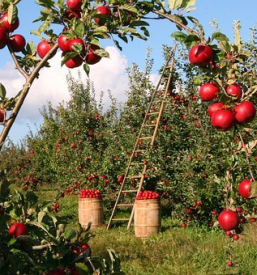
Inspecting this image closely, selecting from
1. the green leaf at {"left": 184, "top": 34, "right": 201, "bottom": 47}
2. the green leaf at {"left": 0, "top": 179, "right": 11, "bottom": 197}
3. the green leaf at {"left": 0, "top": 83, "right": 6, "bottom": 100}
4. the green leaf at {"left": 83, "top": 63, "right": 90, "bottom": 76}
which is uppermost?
the green leaf at {"left": 184, "top": 34, "right": 201, "bottom": 47}

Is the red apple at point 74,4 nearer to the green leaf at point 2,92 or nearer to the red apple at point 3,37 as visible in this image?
the red apple at point 3,37

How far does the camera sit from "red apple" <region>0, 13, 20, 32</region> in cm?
151

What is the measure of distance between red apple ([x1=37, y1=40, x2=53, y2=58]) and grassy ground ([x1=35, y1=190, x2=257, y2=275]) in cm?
269

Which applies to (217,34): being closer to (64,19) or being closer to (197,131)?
(64,19)

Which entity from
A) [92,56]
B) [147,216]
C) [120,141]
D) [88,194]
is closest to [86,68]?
[92,56]

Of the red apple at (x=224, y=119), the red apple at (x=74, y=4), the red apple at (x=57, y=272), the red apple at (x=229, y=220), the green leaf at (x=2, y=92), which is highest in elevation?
the red apple at (x=74, y=4)

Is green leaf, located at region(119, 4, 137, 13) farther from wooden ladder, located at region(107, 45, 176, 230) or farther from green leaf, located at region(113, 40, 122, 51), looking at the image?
wooden ladder, located at region(107, 45, 176, 230)

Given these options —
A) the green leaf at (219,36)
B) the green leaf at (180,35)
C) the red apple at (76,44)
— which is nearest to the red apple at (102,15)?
the red apple at (76,44)

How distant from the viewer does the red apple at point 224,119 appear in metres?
1.28

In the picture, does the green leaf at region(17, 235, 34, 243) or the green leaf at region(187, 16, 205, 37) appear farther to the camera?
the green leaf at region(17, 235, 34, 243)

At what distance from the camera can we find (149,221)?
655cm

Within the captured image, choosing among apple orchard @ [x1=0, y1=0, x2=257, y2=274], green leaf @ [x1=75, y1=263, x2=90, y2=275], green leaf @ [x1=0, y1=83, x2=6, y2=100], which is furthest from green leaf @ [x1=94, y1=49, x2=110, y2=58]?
green leaf @ [x1=75, y1=263, x2=90, y2=275]

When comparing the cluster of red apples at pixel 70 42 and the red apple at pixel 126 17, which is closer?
the cluster of red apples at pixel 70 42

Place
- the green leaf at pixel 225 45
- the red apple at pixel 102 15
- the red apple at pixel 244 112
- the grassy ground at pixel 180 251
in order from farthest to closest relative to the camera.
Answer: the grassy ground at pixel 180 251 < the red apple at pixel 102 15 < the green leaf at pixel 225 45 < the red apple at pixel 244 112
